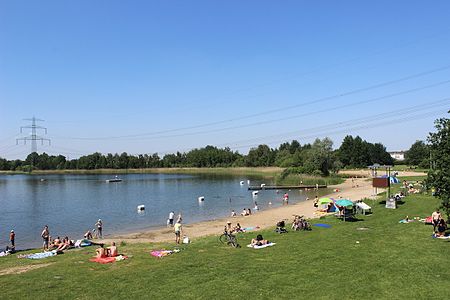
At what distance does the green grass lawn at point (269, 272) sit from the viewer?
13.8 metres

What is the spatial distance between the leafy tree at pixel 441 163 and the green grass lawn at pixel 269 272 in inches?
95.4

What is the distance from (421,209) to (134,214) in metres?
38.3

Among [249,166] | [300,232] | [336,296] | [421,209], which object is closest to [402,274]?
[336,296]

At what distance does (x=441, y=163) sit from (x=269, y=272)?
11027 millimetres

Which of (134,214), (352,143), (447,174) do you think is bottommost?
(134,214)

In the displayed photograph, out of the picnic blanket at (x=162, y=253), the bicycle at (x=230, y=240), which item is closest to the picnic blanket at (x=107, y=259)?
the picnic blanket at (x=162, y=253)

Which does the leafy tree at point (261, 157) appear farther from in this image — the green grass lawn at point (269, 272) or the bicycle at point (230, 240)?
the green grass lawn at point (269, 272)

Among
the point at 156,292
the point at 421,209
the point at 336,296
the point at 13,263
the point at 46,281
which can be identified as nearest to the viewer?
the point at 336,296

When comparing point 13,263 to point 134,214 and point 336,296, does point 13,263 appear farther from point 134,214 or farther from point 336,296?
point 134,214

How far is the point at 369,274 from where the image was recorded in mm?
15109

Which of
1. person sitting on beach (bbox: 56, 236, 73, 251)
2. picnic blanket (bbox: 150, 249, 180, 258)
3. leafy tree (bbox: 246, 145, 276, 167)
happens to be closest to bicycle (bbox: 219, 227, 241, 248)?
picnic blanket (bbox: 150, 249, 180, 258)

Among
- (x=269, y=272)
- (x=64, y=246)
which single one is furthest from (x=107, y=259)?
(x=269, y=272)

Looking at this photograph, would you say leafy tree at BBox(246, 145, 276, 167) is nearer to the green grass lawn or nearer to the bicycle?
the bicycle

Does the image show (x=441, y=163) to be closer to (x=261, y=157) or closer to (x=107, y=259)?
(x=107, y=259)
